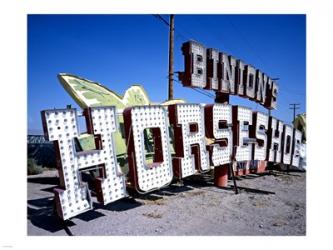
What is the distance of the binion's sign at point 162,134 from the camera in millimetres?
3846

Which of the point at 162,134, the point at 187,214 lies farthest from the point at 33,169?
the point at 187,214

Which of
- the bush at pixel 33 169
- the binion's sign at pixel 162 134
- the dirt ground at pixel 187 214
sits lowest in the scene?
the dirt ground at pixel 187 214

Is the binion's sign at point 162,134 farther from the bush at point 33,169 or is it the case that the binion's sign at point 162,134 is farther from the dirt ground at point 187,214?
the bush at point 33,169

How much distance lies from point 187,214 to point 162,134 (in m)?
1.39

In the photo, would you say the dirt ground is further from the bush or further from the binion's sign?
the bush

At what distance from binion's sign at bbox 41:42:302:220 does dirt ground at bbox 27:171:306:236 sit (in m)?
0.49

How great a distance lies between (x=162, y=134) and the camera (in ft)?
16.2

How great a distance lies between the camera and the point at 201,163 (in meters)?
5.57

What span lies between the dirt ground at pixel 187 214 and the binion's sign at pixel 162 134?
49cm

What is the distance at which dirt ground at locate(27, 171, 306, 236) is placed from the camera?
14.0 ft

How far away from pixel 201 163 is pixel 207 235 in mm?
1572

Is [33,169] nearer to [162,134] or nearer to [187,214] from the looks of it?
[162,134]

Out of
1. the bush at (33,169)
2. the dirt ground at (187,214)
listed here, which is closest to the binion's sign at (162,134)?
the dirt ground at (187,214)
